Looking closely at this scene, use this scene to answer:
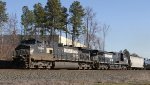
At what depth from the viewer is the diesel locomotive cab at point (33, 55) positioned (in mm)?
32719

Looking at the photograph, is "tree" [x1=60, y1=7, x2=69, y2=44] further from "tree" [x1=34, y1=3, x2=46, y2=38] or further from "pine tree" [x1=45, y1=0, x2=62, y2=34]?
"tree" [x1=34, y1=3, x2=46, y2=38]

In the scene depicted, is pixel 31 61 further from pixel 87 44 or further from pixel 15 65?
pixel 87 44

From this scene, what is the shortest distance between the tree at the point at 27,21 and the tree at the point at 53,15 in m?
10.2

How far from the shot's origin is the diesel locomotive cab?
32.7 m

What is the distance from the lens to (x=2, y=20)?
7669 centimetres

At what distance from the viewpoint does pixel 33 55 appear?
110 ft

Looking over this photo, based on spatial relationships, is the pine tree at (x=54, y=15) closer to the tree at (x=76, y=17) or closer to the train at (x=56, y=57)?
the tree at (x=76, y=17)

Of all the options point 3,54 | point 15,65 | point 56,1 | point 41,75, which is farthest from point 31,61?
point 56,1

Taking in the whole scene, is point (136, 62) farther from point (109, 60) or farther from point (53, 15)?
point (53, 15)

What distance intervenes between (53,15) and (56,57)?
4724 centimetres

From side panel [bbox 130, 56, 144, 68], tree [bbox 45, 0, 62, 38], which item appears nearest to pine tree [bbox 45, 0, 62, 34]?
tree [bbox 45, 0, 62, 38]

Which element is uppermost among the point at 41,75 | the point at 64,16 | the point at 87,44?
the point at 64,16

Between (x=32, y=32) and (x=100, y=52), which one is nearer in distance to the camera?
(x=100, y=52)

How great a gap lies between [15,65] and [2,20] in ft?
147
